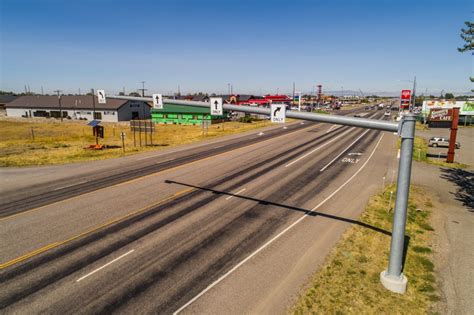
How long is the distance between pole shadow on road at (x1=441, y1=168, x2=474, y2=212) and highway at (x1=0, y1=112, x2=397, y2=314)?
5.08 m

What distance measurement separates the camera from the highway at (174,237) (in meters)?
10.0

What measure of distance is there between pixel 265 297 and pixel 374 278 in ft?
15.1

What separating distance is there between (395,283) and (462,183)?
1936 centimetres

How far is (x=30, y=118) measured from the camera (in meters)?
88.6

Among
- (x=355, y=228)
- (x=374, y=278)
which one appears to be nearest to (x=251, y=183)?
(x=355, y=228)

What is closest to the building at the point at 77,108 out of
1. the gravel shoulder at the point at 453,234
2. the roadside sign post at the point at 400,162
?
the gravel shoulder at the point at 453,234

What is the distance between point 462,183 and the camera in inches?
931

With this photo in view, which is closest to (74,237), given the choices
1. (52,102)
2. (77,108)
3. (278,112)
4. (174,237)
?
(174,237)

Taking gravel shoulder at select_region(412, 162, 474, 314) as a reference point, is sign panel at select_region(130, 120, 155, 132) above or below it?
above

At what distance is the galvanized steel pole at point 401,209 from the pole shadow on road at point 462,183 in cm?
1173

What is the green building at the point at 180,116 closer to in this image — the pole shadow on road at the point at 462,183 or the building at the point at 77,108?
the building at the point at 77,108

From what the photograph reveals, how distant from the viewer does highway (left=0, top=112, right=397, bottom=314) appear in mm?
10039

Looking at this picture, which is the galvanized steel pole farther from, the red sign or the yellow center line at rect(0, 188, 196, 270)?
the red sign

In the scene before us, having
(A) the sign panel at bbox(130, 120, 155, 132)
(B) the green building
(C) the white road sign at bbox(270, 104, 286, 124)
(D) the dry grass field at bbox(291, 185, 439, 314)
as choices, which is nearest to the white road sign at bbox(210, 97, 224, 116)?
(C) the white road sign at bbox(270, 104, 286, 124)
